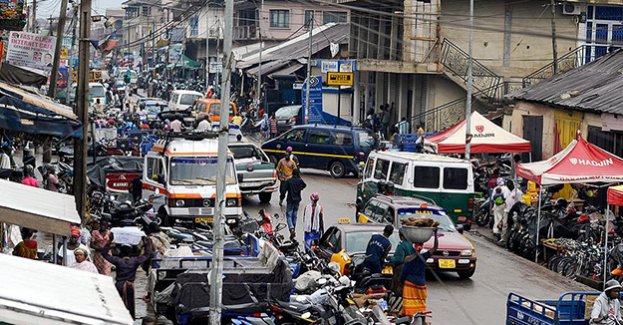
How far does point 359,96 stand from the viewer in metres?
59.8

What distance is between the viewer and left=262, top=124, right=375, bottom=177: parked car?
130 ft

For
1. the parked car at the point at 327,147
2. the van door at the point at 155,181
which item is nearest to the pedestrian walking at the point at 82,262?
the van door at the point at 155,181

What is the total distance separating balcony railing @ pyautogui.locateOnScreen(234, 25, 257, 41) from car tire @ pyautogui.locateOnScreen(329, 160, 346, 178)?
43621 mm

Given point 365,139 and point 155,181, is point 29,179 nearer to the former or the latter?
point 155,181

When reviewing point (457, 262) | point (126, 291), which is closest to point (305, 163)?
point (457, 262)

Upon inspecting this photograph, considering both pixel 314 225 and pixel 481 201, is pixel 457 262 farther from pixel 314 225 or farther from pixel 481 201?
pixel 481 201

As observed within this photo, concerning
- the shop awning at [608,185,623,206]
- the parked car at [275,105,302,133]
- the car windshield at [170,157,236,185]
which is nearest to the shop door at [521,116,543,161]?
the car windshield at [170,157,236,185]

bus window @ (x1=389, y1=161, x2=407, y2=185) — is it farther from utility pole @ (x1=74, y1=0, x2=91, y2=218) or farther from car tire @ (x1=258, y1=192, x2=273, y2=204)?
utility pole @ (x1=74, y1=0, x2=91, y2=218)

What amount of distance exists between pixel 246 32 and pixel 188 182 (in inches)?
2253

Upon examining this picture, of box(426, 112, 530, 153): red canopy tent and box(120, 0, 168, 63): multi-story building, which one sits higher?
box(120, 0, 168, 63): multi-story building

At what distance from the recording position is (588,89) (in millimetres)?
33562

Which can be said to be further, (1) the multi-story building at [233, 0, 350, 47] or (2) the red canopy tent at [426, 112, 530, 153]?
(1) the multi-story building at [233, 0, 350, 47]

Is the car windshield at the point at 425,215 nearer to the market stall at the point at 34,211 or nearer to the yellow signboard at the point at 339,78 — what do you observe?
the market stall at the point at 34,211

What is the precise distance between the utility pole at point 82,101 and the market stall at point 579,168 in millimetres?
9874
